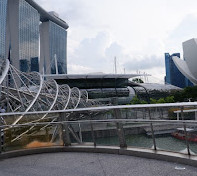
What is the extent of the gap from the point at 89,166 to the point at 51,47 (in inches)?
4819

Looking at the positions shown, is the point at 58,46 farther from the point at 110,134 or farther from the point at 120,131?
the point at 120,131

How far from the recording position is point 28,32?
10031cm

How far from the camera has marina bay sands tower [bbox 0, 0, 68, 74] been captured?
91562 millimetres

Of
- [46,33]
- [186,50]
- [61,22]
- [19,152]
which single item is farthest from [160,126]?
[61,22]

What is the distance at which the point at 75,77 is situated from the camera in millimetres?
57000

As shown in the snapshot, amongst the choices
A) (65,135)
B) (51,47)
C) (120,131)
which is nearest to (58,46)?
(51,47)

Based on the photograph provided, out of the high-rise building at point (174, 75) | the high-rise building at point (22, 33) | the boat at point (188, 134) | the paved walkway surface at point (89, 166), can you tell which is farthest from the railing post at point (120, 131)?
the high-rise building at point (174, 75)

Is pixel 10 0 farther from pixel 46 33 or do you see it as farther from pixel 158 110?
pixel 158 110

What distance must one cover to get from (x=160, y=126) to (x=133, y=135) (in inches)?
28.9

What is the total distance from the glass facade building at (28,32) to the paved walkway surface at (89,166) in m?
95.7

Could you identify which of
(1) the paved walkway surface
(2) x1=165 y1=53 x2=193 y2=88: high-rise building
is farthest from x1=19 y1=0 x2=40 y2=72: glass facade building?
(2) x1=165 y1=53 x2=193 y2=88: high-rise building

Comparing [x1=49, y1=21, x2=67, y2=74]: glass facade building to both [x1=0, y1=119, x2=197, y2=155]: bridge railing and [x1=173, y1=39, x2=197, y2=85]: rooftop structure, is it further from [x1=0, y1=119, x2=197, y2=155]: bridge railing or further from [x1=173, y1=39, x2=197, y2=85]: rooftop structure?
[x1=0, y1=119, x2=197, y2=155]: bridge railing

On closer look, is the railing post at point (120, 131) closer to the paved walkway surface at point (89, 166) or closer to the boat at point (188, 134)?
the paved walkway surface at point (89, 166)

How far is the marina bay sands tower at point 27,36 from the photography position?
9156 cm
